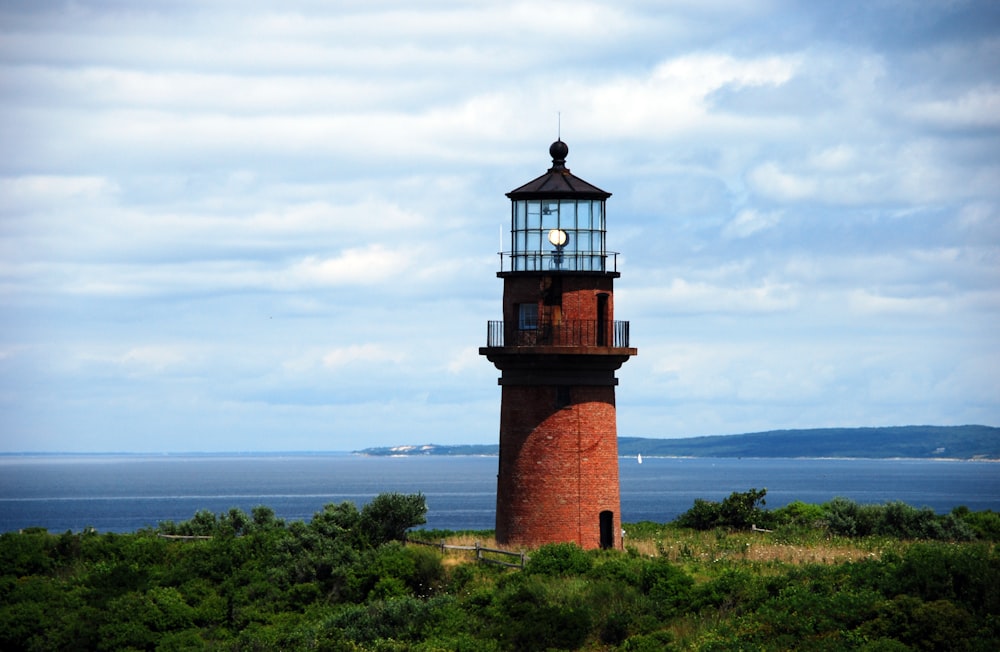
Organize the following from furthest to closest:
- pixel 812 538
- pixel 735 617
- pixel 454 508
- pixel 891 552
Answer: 1. pixel 454 508
2. pixel 812 538
3. pixel 891 552
4. pixel 735 617

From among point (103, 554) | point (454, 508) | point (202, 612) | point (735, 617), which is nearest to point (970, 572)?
point (735, 617)

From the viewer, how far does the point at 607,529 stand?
33.6m

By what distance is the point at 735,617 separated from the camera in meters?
27.3

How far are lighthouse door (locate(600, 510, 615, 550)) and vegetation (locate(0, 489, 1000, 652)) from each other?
67 centimetres

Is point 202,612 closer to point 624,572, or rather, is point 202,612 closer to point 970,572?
point 624,572

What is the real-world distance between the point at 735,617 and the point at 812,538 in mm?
10252

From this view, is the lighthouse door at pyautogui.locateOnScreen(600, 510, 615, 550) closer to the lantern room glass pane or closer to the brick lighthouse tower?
the brick lighthouse tower

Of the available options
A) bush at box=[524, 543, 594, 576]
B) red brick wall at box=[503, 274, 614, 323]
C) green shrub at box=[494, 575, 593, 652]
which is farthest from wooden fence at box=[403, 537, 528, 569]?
red brick wall at box=[503, 274, 614, 323]

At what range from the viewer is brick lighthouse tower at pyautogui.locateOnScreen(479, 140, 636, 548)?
3303 centimetres

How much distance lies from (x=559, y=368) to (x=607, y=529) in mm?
4564

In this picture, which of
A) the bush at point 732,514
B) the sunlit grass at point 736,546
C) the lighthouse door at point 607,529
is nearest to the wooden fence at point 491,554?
the sunlit grass at point 736,546

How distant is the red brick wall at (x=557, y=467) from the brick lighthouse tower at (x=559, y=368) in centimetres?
3

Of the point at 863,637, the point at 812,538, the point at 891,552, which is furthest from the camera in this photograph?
the point at 812,538

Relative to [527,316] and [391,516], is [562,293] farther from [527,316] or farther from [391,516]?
[391,516]
